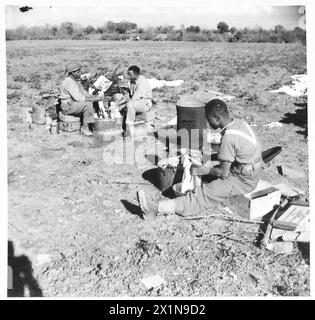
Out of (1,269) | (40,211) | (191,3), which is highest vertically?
(191,3)

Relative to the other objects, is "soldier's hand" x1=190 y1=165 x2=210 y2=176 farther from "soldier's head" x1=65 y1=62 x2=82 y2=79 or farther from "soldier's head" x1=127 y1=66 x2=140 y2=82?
"soldier's head" x1=65 y1=62 x2=82 y2=79

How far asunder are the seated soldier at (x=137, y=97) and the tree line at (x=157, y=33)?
16588 mm

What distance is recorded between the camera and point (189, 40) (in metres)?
30.1

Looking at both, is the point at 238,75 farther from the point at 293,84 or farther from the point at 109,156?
the point at 109,156

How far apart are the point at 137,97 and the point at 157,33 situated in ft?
83.3

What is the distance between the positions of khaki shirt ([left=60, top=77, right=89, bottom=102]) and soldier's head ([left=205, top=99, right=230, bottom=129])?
4.02 m

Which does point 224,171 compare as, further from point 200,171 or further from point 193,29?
point 193,29

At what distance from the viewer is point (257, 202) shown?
4883mm

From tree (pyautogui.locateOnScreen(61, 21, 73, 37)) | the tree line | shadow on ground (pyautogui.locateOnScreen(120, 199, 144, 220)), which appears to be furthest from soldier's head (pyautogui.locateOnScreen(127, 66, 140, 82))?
the tree line

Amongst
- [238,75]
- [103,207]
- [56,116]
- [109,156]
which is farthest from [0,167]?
Answer: [238,75]

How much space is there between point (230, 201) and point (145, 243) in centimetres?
140

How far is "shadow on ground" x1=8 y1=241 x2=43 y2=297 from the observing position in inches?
156

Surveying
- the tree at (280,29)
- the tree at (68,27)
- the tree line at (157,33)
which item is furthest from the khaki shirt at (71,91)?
the tree at (280,29)

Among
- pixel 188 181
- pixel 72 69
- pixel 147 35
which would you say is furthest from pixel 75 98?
pixel 147 35
